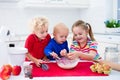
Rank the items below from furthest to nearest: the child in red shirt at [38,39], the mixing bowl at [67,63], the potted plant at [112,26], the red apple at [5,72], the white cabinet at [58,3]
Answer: the white cabinet at [58,3], the potted plant at [112,26], the child in red shirt at [38,39], the mixing bowl at [67,63], the red apple at [5,72]

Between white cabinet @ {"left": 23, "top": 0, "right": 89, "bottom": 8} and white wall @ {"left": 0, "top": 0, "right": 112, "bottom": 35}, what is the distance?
0.47ft

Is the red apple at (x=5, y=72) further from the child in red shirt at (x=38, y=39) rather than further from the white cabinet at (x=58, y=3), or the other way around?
the white cabinet at (x=58, y=3)

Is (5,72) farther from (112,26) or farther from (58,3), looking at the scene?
(58,3)

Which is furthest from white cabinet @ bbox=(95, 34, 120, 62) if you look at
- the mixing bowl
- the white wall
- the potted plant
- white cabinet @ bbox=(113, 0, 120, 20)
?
the mixing bowl

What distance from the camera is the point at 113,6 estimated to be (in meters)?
3.59

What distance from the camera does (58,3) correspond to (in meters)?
3.73

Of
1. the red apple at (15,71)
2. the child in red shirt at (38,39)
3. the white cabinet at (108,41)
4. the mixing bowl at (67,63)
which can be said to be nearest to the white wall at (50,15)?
the white cabinet at (108,41)

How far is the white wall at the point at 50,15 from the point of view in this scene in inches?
142

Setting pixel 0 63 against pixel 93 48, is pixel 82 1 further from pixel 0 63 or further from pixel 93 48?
pixel 0 63

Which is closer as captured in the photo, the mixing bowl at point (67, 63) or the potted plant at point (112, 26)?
the mixing bowl at point (67, 63)

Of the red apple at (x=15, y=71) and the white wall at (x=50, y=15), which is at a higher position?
the white wall at (x=50, y=15)

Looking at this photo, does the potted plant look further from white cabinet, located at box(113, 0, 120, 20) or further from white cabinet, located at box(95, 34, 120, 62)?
white cabinet, located at box(113, 0, 120, 20)

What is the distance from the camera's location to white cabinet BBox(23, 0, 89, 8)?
140 inches

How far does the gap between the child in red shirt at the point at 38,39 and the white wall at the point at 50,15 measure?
1759 millimetres
